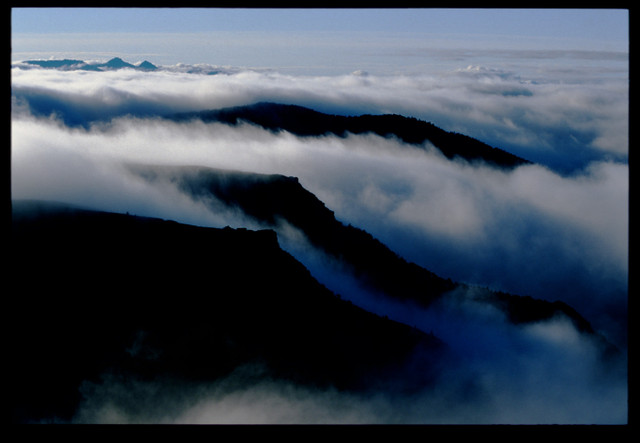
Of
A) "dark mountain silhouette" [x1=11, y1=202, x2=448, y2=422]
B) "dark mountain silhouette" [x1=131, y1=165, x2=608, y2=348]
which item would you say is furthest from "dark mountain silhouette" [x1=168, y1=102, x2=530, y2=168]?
"dark mountain silhouette" [x1=11, y1=202, x2=448, y2=422]

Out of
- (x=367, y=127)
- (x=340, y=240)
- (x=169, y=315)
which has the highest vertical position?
(x=367, y=127)

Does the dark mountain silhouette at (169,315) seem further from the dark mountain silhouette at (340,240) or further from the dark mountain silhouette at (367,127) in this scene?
the dark mountain silhouette at (367,127)

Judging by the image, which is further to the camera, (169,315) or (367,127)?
(367,127)

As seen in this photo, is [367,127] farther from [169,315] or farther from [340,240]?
[169,315]

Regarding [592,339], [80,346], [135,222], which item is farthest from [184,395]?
[592,339]

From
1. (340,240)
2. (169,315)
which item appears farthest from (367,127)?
(169,315)

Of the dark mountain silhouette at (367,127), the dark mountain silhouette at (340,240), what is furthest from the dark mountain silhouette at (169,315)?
the dark mountain silhouette at (367,127)
